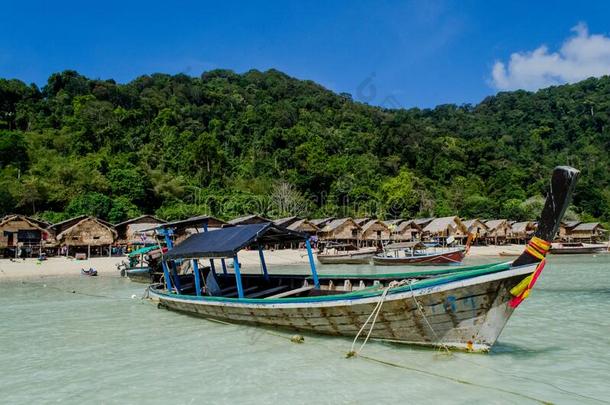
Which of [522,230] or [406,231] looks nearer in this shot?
[406,231]

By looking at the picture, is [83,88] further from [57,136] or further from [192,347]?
[192,347]

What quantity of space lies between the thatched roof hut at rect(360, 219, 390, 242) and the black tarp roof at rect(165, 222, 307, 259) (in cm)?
3345

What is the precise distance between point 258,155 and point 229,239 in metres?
55.6

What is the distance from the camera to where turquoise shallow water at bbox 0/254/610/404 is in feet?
21.9

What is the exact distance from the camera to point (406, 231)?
4741cm

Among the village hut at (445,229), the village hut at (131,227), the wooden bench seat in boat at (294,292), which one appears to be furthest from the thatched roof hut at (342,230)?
the wooden bench seat in boat at (294,292)

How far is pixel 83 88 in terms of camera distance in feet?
225

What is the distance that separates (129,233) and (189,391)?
31.9 metres

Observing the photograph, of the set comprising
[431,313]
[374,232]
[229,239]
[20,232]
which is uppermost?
Answer: [20,232]

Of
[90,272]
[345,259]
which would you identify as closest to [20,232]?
[90,272]

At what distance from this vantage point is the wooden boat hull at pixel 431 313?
23.3ft

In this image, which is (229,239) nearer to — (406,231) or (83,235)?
(83,235)

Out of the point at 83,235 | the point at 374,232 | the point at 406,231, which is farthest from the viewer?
the point at 406,231

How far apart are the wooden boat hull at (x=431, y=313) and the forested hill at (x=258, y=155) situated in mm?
35034
